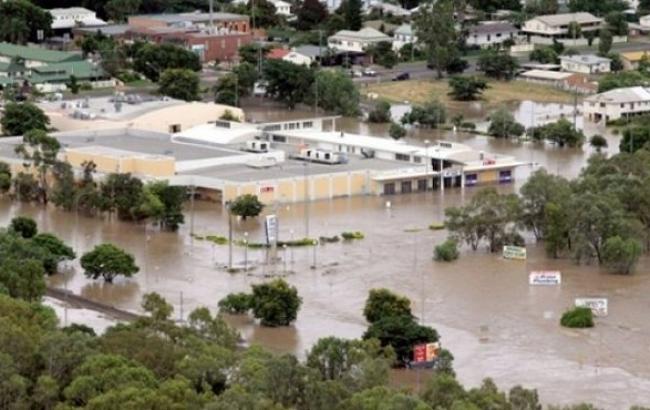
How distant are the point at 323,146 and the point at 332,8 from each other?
10.1 m

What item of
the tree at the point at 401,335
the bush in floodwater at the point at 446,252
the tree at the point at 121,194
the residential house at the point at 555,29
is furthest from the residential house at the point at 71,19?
the tree at the point at 401,335

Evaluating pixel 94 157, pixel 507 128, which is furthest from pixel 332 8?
pixel 94 157

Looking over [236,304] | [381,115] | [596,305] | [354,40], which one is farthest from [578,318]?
[354,40]

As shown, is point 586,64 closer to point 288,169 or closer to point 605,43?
point 605,43

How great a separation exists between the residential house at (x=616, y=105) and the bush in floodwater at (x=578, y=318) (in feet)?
26.4

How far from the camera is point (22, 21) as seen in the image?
77.2ft

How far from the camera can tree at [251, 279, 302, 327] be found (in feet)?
38.7

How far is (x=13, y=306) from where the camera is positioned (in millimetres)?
10602

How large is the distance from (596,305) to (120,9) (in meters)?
14.1

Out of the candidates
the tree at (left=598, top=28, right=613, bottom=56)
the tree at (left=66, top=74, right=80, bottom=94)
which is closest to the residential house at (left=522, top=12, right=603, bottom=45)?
the tree at (left=598, top=28, right=613, bottom=56)

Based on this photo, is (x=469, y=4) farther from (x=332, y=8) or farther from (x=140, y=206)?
(x=140, y=206)

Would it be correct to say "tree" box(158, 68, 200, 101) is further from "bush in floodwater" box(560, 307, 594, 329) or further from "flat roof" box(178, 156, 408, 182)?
"bush in floodwater" box(560, 307, 594, 329)

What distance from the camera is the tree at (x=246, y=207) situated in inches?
582

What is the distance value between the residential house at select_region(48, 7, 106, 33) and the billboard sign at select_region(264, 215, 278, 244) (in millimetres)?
11087
